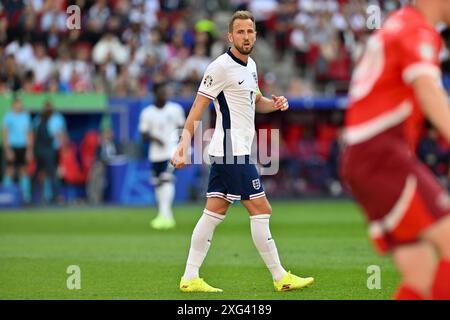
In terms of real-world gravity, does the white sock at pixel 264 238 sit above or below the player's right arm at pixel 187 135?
below

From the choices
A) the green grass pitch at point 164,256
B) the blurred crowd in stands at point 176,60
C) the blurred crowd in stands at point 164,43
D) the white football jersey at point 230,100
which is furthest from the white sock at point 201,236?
the blurred crowd in stands at point 164,43

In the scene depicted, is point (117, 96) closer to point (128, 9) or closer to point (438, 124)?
point (128, 9)

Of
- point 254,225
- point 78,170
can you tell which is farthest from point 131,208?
point 254,225

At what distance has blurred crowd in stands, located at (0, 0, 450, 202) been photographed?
2630cm

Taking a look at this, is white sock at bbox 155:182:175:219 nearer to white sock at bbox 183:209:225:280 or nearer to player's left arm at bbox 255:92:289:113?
player's left arm at bbox 255:92:289:113

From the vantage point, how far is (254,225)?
995 centimetres

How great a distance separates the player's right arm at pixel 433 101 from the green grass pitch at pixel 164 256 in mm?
3965

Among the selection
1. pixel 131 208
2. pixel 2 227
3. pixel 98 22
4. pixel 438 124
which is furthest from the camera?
pixel 98 22

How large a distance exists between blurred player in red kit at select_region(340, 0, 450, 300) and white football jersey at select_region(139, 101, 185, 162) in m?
12.7

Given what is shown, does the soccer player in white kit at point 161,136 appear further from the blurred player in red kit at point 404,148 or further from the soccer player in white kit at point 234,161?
the blurred player in red kit at point 404,148

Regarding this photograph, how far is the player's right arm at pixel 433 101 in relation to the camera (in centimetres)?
571

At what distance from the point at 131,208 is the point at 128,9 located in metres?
7.45

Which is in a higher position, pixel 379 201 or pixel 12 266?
pixel 379 201

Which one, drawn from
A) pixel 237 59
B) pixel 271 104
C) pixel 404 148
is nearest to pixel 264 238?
pixel 271 104
